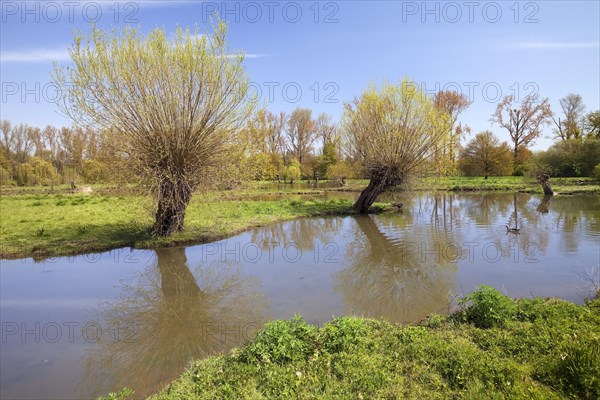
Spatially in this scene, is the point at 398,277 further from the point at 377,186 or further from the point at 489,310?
the point at 377,186

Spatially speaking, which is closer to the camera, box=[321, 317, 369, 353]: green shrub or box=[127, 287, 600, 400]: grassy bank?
box=[127, 287, 600, 400]: grassy bank

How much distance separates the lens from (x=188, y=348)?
5922 mm

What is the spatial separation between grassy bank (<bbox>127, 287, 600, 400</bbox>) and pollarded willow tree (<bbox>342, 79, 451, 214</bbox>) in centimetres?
1449

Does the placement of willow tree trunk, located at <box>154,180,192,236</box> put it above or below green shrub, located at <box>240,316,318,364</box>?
above

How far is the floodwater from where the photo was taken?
18.4 feet

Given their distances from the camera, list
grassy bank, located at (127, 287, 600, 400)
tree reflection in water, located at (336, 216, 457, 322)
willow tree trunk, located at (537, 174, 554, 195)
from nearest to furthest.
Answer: grassy bank, located at (127, 287, 600, 400) → tree reflection in water, located at (336, 216, 457, 322) → willow tree trunk, located at (537, 174, 554, 195)

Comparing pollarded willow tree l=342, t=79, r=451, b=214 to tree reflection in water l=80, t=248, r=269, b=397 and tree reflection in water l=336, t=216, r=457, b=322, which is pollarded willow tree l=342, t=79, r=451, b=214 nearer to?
tree reflection in water l=336, t=216, r=457, b=322

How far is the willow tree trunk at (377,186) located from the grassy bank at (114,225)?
0.90m

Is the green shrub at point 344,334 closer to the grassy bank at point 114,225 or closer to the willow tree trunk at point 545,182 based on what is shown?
the grassy bank at point 114,225

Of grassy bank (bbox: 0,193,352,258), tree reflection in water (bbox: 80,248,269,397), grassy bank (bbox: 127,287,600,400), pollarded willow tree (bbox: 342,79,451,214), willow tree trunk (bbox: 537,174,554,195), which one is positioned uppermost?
pollarded willow tree (bbox: 342,79,451,214)

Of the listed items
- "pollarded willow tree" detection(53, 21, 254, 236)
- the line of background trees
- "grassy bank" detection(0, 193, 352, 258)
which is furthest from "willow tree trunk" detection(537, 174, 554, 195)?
"pollarded willow tree" detection(53, 21, 254, 236)

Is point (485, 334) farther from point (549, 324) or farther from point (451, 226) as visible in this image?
point (451, 226)

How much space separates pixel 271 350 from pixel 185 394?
1150 mm

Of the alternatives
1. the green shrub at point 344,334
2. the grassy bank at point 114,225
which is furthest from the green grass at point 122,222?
the green shrub at point 344,334
